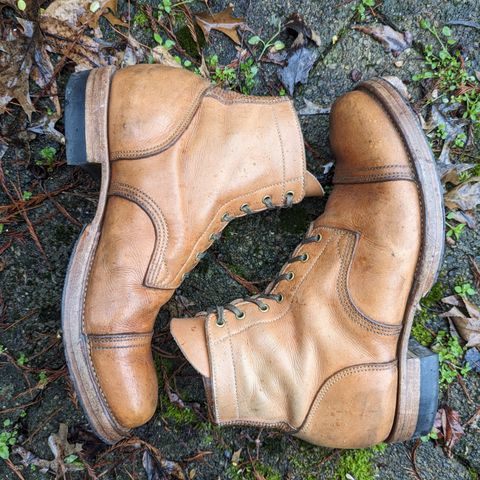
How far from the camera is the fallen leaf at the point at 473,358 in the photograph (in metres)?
2.70

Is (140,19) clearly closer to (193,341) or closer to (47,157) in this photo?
(47,157)

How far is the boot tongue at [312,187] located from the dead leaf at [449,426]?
1.46 metres

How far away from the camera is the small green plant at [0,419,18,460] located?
9.18 feet

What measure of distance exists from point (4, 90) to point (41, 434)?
2.02 m

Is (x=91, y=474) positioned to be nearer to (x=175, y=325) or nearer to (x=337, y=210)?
(x=175, y=325)

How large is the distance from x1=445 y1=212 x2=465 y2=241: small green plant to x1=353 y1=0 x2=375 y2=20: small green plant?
1.25 meters

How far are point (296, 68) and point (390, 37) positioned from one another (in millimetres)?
572

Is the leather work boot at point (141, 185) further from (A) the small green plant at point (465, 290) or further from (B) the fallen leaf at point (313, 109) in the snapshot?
(A) the small green plant at point (465, 290)

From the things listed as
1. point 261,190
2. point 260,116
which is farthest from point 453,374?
point 260,116

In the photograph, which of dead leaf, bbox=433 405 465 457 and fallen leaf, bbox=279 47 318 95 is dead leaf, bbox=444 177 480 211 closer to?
fallen leaf, bbox=279 47 318 95

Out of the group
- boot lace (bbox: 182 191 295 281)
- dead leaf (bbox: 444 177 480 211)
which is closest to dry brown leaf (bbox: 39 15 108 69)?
boot lace (bbox: 182 191 295 281)

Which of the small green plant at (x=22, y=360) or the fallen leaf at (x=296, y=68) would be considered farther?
the small green plant at (x=22, y=360)

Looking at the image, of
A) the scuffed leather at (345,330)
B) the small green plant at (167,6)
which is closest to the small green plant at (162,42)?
the small green plant at (167,6)

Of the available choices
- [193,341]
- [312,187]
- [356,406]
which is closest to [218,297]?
[193,341]
